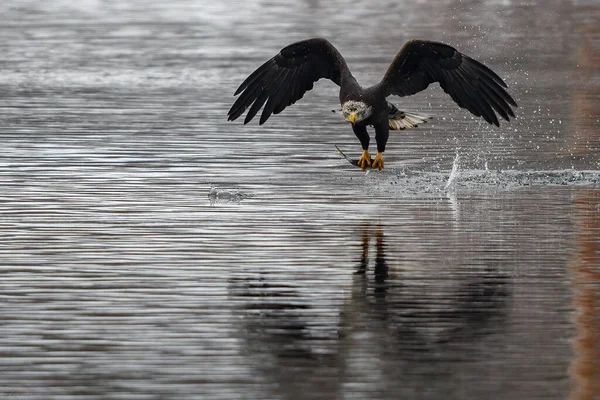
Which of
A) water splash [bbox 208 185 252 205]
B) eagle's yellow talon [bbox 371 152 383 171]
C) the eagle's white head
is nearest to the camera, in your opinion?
water splash [bbox 208 185 252 205]

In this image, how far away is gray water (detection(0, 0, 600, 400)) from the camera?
7715 millimetres

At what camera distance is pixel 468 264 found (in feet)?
33.9

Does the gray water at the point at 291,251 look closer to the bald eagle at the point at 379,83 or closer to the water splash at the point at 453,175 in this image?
the water splash at the point at 453,175

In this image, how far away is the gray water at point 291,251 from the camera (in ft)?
25.3

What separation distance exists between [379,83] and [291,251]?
3.52 m

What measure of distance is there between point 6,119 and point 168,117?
2.15 metres

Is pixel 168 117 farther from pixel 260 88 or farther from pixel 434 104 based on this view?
pixel 260 88

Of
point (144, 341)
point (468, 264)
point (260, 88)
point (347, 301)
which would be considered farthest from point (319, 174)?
point (144, 341)

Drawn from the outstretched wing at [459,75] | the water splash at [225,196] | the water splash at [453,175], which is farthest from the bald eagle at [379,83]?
the water splash at [225,196]

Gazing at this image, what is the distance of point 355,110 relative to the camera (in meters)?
13.5

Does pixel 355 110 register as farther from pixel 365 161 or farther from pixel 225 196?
pixel 225 196

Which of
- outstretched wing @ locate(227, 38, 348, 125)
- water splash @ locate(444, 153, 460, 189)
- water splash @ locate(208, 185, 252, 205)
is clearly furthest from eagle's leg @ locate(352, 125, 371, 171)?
water splash @ locate(208, 185, 252, 205)

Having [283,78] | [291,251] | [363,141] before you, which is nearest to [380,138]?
[363,141]

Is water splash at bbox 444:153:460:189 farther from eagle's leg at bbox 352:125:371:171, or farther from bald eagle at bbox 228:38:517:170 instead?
eagle's leg at bbox 352:125:371:171
